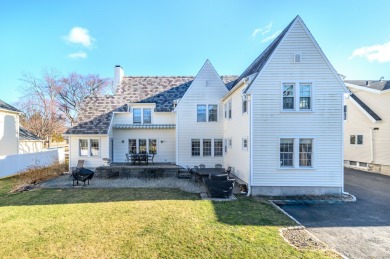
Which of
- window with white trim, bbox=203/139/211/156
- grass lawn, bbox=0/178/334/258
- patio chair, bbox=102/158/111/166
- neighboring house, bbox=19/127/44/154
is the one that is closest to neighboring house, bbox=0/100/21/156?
neighboring house, bbox=19/127/44/154

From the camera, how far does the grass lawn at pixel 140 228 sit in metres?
5.10

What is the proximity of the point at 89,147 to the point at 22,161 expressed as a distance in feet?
21.2

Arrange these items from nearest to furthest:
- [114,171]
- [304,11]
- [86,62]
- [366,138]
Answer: [304,11]
[114,171]
[366,138]
[86,62]

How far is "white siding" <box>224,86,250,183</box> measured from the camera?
1152cm

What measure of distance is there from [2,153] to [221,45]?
22304 mm

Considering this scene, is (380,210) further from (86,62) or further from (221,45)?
(86,62)

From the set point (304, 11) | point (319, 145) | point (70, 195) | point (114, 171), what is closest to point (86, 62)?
point (114, 171)

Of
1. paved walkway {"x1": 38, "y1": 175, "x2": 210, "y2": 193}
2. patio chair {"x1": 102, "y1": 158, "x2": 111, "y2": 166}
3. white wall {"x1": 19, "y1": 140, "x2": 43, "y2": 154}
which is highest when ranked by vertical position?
white wall {"x1": 19, "y1": 140, "x2": 43, "y2": 154}

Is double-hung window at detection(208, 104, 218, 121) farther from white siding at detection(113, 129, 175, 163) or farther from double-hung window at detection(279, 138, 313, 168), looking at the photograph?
double-hung window at detection(279, 138, 313, 168)

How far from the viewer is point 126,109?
18.2 m

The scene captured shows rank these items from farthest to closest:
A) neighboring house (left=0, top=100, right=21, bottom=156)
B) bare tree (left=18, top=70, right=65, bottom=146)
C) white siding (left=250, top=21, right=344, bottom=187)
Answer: bare tree (left=18, top=70, right=65, bottom=146), neighboring house (left=0, top=100, right=21, bottom=156), white siding (left=250, top=21, right=344, bottom=187)

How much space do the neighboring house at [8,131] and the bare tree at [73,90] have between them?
19369mm

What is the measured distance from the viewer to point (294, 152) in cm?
1074

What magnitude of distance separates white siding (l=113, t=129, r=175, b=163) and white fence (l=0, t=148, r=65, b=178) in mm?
7925
